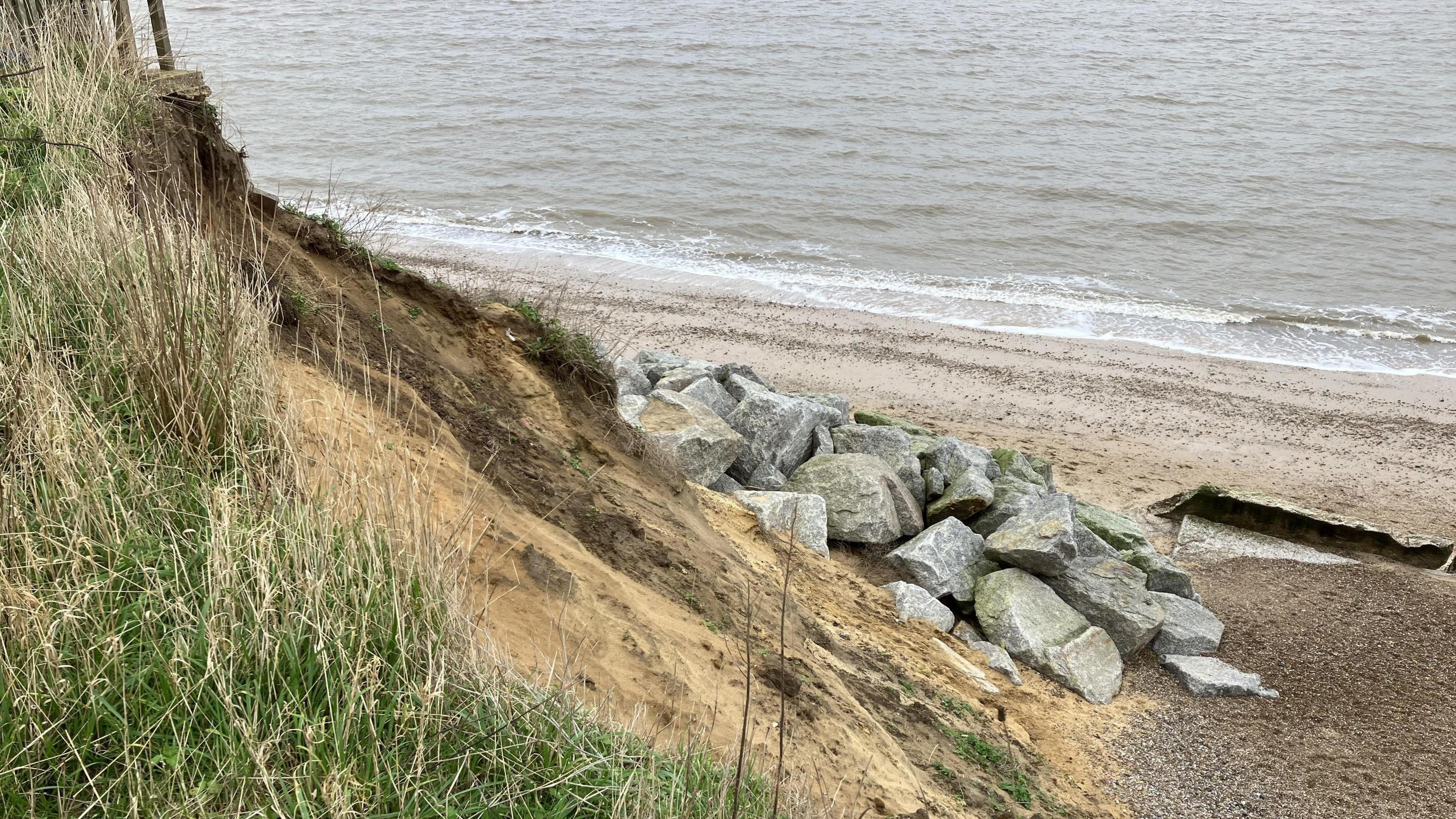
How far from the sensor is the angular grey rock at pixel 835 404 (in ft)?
30.7

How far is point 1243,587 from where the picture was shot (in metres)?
8.52

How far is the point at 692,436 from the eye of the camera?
761 centimetres

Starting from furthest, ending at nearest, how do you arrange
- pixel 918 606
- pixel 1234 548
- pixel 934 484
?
pixel 1234 548
pixel 934 484
pixel 918 606

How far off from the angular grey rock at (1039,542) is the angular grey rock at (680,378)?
2.89 meters

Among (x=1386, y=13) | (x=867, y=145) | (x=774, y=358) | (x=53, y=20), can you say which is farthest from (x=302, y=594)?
(x=1386, y=13)

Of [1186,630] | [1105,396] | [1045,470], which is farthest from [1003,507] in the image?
[1105,396]

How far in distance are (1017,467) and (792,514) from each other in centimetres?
301

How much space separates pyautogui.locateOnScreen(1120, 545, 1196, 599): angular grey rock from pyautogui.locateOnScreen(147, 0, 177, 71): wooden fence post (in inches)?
324

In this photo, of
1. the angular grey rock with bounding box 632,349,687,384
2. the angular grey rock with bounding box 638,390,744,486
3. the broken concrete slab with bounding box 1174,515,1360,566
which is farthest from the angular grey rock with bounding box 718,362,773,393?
the broken concrete slab with bounding box 1174,515,1360,566

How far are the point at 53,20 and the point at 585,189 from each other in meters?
15.1

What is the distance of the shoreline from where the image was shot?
11.0 metres

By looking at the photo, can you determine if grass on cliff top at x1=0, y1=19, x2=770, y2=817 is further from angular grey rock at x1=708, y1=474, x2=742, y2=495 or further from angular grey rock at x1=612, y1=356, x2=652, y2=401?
angular grey rock at x1=612, y1=356, x2=652, y2=401

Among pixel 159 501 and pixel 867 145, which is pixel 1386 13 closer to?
pixel 867 145

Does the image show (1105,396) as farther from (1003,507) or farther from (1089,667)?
(1089,667)
